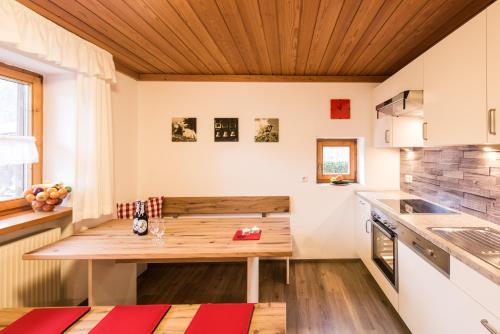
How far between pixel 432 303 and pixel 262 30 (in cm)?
222

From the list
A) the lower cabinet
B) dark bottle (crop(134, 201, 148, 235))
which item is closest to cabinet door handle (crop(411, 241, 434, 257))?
the lower cabinet

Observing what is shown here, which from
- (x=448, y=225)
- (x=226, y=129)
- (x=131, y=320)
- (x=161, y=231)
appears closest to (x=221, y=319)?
(x=131, y=320)

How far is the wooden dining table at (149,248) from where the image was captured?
1.67 m

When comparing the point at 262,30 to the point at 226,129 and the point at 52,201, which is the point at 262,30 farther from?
the point at 52,201

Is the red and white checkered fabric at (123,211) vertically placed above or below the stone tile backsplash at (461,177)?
below

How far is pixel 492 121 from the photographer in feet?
4.69

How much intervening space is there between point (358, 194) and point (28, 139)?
132 inches

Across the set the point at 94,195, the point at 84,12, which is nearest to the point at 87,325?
the point at 94,195

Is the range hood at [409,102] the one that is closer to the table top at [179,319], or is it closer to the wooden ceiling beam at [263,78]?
the wooden ceiling beam at [263,78]

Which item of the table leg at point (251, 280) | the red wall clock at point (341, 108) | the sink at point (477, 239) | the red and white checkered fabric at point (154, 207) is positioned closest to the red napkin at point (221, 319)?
the table leg at point (251, 280)

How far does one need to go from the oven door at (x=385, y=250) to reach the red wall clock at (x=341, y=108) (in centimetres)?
143

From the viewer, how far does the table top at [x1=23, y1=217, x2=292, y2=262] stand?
5.45 ft

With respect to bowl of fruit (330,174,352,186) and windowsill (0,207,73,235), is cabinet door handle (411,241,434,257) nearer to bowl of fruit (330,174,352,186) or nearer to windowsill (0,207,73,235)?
bowl of fruit (330,174,352,186)

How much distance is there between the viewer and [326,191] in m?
3.41
